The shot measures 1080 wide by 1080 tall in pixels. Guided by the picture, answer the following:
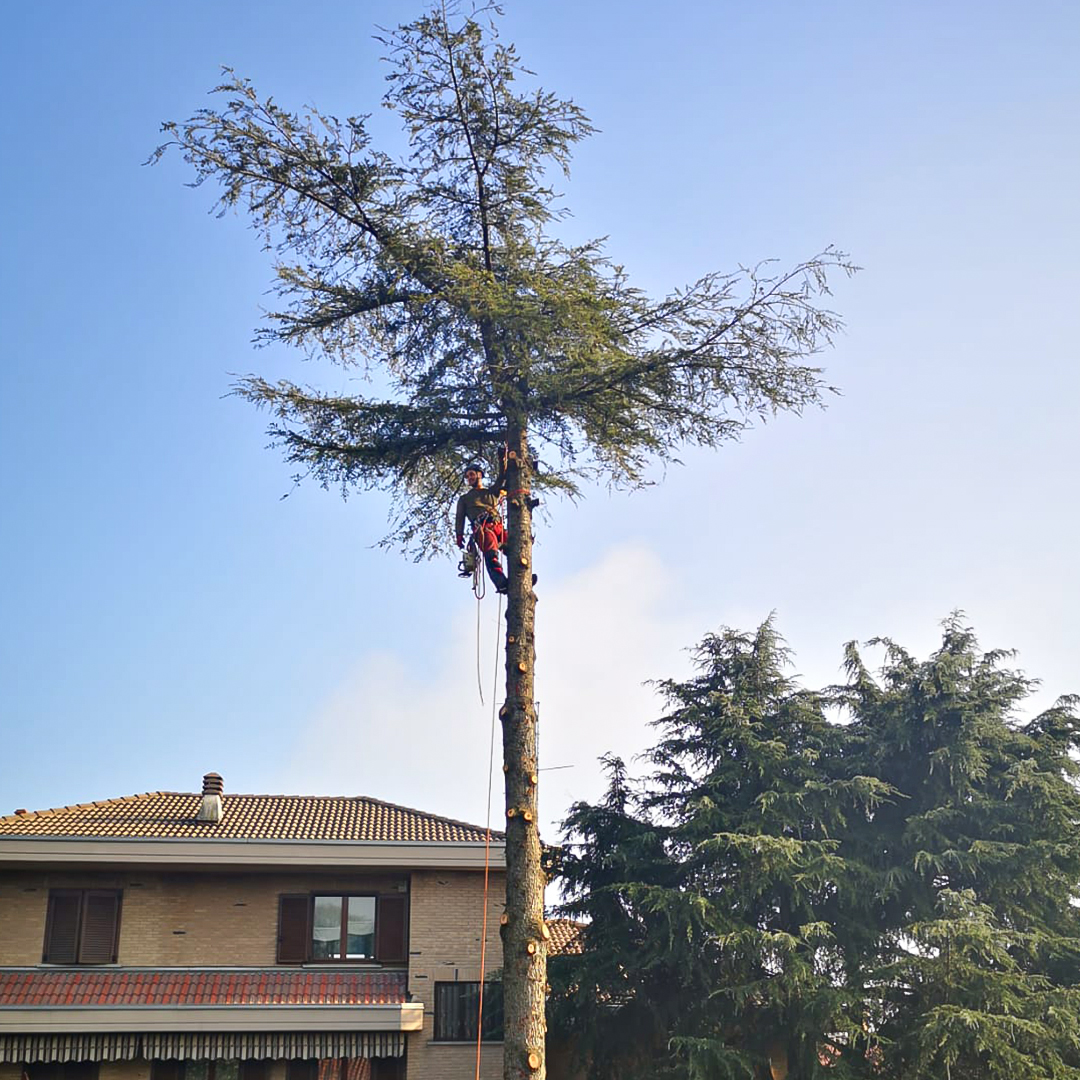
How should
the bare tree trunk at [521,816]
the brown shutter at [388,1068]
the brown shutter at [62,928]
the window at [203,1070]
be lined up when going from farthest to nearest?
the brown shutter at [62,928]
the brown shutter at [388,1068]
the window at [203,1070]
the bare tree trunk at [521,816]

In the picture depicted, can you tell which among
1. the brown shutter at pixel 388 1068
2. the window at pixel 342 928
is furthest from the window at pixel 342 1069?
the window at pixel 342 928

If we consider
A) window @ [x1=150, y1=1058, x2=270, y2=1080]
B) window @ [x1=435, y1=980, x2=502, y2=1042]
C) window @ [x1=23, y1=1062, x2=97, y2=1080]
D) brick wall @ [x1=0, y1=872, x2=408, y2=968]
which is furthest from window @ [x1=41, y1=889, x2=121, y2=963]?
window @ [x1=435, y1=980, x2=502, y2=1042]

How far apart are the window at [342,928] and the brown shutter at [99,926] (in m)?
2.93

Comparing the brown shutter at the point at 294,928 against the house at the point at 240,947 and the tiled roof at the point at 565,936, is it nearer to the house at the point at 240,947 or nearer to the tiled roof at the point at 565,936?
the house at the point at 240,947

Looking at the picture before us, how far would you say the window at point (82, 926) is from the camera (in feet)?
72.3

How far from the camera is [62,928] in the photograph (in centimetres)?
2222

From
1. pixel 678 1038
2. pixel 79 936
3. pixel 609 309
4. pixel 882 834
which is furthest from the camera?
pixel 79 936

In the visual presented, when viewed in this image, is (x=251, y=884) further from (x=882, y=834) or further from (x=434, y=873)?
(x=882, y=834)

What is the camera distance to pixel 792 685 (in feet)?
71.3

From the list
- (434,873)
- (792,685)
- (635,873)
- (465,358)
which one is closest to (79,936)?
(434,873)

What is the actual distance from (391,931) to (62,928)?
19.2ft

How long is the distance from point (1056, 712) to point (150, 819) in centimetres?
1648

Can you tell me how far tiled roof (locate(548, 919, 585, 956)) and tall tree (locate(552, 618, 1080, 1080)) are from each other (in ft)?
3.74

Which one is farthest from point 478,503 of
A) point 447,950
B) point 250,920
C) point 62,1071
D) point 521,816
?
point 62,1071
